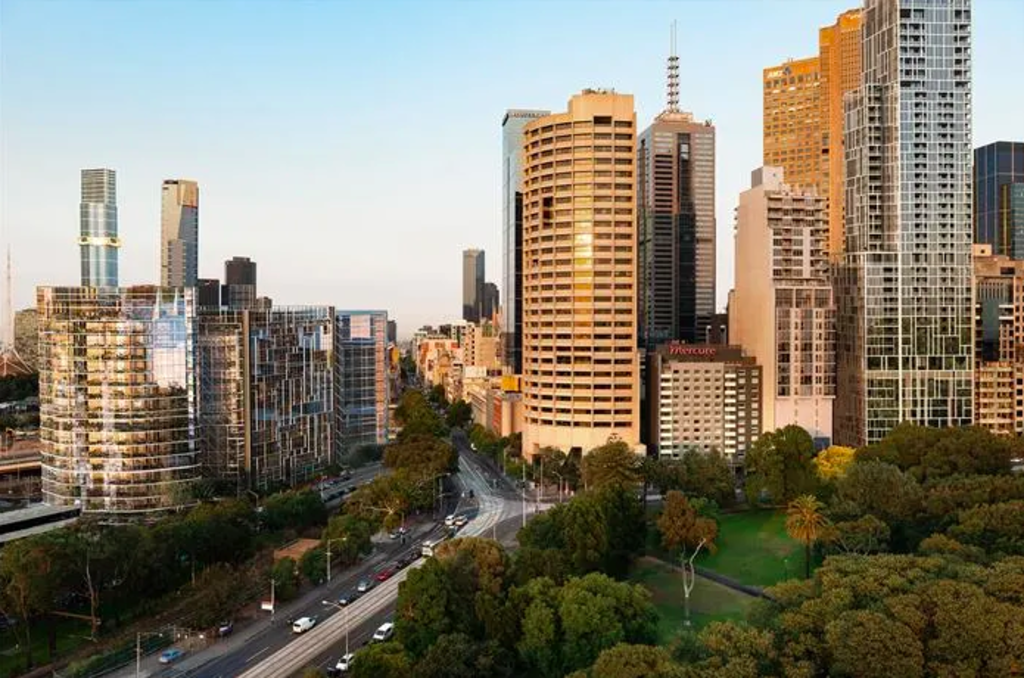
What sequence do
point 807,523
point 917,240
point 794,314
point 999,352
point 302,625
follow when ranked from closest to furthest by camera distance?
1. point 302,625
2. point 807,523
3. point 917,240
4. point 794,314
5. point 999,352

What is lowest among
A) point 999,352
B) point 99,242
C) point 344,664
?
point 344,664

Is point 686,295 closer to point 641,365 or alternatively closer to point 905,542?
point 641,365

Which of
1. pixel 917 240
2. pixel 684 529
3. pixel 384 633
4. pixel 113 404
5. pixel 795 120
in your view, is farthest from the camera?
pixel 795 120

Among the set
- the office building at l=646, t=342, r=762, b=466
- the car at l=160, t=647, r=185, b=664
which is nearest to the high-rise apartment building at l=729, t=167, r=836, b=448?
the office building at l=646, t=342, r=762, b=466

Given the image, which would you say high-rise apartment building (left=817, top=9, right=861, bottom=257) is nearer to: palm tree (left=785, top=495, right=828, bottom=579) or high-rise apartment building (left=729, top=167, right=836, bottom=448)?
high-rise apartment building (left=729, top=167, right=836, bottom=448)

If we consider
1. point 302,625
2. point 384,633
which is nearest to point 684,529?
point 384,633

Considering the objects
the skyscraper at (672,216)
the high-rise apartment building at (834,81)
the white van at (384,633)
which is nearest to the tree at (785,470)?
the white van at (384,633)

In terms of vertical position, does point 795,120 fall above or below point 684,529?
above

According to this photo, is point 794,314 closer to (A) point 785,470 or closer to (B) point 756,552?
(A) point 785,470
